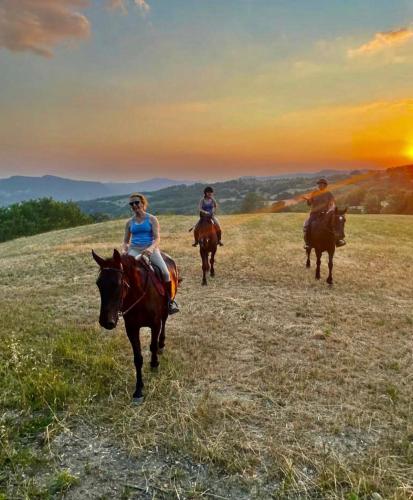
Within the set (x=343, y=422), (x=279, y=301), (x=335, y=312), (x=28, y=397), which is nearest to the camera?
(x=343, y=422)

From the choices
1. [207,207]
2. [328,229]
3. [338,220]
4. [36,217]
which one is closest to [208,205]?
[207,207]

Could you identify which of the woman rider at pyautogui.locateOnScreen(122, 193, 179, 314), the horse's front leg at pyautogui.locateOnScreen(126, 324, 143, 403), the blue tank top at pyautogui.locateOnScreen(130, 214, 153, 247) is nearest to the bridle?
the horse's front leg at pyautogui.locateOnScreen(126, 324, 143, 403)

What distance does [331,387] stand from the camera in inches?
324

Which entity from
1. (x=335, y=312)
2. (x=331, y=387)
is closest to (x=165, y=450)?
(x=331, y=387)

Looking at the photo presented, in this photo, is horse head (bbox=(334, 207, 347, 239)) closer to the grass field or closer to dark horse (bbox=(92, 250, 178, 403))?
the grass field

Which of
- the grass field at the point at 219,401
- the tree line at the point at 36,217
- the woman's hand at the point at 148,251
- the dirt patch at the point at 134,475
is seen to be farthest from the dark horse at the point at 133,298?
the tree line at the point at 36,217

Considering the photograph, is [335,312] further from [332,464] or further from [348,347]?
[332,464]

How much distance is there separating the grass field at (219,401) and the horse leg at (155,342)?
1.31 ft

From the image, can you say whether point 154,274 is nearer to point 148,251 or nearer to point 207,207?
point 148,251

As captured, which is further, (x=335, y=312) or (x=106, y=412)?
(x=335, y=312)

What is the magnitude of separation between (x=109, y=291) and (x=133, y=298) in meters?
1.10

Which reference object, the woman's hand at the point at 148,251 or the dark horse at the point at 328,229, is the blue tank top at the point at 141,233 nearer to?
the woman's hand at the point at 148,251

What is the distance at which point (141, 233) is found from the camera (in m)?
8.91

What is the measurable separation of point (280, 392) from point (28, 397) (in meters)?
5.19
